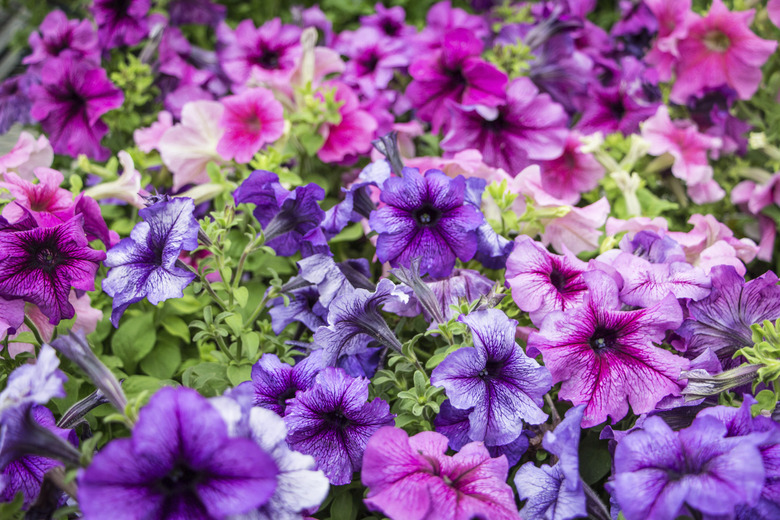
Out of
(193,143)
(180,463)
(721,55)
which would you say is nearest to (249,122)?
(193,143)

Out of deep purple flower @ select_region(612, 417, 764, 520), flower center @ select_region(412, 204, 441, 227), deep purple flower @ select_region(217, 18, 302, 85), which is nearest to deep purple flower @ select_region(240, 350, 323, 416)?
flower center @ select_region(412, 204, 441, 227)

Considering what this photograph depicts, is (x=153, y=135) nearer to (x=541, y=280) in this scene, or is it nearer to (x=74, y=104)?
(x=74, y=104)

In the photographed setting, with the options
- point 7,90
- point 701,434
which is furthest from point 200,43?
point 701,434

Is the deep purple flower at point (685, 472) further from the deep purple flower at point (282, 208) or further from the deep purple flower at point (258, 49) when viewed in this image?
the deep purple flower at point (258, 49)

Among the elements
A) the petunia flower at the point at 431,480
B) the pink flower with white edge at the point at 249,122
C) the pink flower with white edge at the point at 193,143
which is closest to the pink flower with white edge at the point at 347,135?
the pink flower with white edge at the point at 249,122

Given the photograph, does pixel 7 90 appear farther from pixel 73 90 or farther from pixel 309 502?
pixel 309 502

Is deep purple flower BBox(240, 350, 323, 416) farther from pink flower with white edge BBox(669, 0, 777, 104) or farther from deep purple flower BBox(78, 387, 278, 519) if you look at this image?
pink flower with white edge BBox(669, 0, 777, 104)
